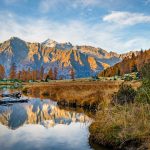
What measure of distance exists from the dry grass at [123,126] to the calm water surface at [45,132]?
48.3 inches

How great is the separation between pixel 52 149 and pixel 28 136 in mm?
5834

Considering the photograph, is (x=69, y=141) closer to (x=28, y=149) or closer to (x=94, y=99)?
(x=28, y=149)

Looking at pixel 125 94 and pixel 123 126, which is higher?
pixel 125 94

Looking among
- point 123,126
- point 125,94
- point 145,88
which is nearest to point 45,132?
point 125,94

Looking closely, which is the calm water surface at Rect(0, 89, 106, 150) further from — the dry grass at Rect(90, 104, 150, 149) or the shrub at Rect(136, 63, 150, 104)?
the shrub at Rect(136, 63, 150, 104)

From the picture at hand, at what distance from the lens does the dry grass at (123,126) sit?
76.8ft

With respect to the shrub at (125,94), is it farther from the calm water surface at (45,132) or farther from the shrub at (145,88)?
the shrub at (145,88)

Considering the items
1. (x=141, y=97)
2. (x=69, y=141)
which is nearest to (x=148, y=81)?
(x=141, y=97)

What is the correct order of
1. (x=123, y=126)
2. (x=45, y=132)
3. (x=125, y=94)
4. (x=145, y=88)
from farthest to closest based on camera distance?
(x=125, y=94)
(x=45, y=132)
(x=145, y=88)
(x=123, y=126)

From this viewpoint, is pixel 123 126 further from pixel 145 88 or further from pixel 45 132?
pixel 45 132

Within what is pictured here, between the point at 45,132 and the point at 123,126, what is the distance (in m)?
10.7

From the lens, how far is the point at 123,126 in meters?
25.1

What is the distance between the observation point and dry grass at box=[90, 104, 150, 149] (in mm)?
23406

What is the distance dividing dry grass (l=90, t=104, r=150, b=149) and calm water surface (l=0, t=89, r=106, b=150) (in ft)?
4.03
